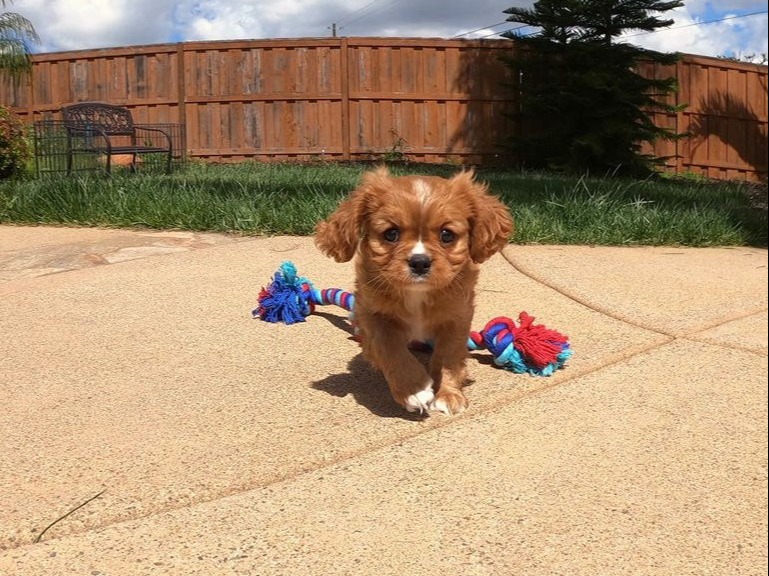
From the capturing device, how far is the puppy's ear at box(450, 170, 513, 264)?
3152mm

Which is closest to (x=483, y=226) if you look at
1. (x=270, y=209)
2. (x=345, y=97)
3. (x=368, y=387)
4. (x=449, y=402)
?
(x=449, y=402)

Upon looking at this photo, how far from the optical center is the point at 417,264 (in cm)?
279

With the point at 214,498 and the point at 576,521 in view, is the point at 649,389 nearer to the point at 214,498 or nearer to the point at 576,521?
the point at 576,521

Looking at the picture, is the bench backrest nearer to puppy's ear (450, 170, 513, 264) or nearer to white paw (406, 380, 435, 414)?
puppy's ear (450, 170, 513, 264)

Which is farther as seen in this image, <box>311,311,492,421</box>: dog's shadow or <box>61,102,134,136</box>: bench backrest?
<box>61,102,134,136</box>: bench backrest

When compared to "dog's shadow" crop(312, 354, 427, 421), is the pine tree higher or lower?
higher

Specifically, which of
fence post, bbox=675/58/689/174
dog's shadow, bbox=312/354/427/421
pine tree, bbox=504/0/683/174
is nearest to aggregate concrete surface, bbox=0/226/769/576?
dog's shadow, bbox=312/354/427/421

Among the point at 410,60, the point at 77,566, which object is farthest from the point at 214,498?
the point at 410,60

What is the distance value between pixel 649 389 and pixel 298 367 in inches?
63.3

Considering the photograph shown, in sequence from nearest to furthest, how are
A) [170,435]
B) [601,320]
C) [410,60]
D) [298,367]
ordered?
[170,435] → [298,367] → [601,320] → [410,60]

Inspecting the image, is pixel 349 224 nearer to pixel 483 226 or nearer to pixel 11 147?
pixel 483 226

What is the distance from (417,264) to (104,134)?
929 cm

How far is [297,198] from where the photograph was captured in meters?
7.30

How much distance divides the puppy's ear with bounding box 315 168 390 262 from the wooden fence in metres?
13.9
